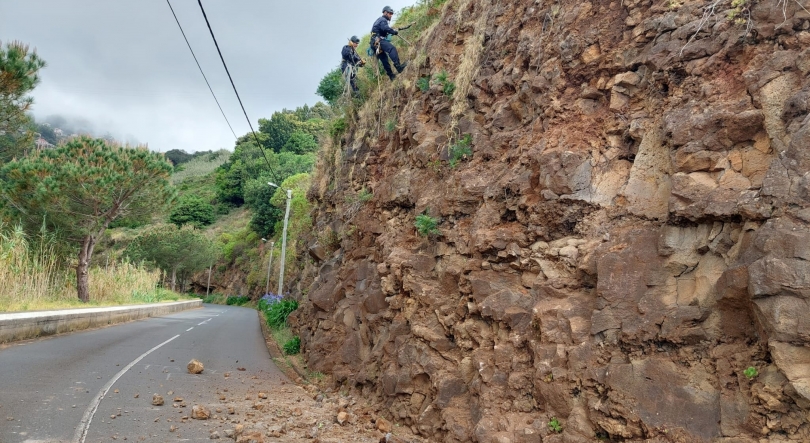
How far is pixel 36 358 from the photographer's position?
9.83 meters

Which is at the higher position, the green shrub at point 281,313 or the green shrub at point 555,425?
the green shrub at point 281,313

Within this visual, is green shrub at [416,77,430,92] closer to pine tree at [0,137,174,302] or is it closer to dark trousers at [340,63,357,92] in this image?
dark trousers at [340,63,357,92]

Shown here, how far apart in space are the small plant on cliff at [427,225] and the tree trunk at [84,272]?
18589mm

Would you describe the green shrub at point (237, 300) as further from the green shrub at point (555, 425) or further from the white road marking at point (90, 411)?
the green shrub at point (555, 425)

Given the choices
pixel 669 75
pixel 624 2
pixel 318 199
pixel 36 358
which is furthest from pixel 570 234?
pixel 318 199

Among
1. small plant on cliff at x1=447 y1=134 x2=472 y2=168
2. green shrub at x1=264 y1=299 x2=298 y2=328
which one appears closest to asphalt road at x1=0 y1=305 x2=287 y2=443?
green shrub at x1=264 y1=299 x2=298 y2=328

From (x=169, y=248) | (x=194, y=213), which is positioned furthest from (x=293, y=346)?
A: (x=194, y=213)

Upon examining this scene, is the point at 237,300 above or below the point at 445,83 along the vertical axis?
below

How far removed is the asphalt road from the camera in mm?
6031

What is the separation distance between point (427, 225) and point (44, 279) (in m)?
17.0

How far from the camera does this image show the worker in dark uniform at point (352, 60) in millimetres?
14445

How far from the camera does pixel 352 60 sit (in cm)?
1488

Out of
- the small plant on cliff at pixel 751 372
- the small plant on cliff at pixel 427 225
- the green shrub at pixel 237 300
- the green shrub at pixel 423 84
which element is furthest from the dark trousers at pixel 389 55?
the green shrub at pixel 237 300

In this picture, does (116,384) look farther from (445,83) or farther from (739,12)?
(739,12)
